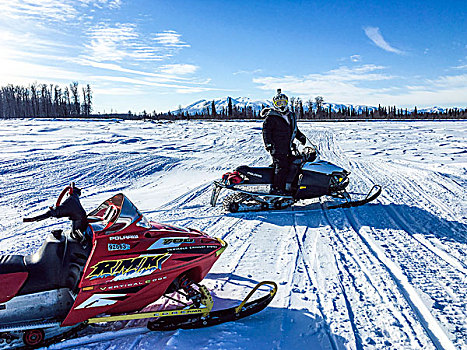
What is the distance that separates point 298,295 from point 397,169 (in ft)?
26.2

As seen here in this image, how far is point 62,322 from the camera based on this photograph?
271 cm

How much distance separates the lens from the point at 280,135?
6.23 metres

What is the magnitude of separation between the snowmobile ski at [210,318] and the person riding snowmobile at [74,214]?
91 cm

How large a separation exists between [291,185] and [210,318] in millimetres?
3866

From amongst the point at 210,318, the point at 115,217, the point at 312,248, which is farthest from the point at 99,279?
the point at 312,248

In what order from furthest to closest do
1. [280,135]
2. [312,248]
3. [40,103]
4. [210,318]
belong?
[40,103] → [280,135] → [312,248] → [210,318]

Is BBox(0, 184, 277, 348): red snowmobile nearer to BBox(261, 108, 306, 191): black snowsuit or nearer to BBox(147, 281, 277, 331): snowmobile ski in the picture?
BBox(147, 281, 277, 331): snowmobile ski

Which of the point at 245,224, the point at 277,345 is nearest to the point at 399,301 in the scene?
the point at 277,345

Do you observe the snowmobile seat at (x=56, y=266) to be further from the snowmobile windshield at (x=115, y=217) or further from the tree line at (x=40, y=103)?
the tree line at (x=40, y=103)

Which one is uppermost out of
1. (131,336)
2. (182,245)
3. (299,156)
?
Result: (299,156)

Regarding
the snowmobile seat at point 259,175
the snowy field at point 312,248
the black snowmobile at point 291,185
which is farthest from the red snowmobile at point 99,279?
the snowmobile seat at point 259,175

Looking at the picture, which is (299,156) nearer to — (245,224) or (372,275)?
(245,224)

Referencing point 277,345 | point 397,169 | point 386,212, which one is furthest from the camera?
point 397,169

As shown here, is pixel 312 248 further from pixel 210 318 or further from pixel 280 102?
pixel 280 102
